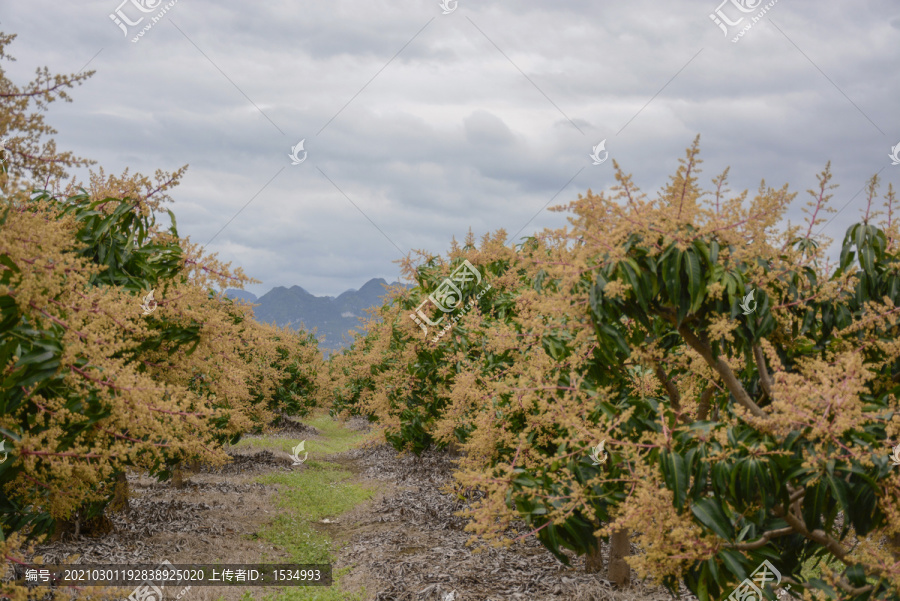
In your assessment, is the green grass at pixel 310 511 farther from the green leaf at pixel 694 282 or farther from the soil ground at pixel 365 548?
the green leaf at pixel 694 282

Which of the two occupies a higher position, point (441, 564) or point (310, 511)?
point (310, 511)

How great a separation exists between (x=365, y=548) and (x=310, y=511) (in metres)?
3.51

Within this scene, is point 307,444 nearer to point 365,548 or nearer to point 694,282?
point 365,548

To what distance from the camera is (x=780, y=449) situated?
279cm

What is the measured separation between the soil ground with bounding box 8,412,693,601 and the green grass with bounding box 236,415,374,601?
0.26ft

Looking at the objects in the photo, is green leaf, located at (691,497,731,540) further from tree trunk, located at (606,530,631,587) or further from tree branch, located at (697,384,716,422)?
tree trunk, located at (606,530,631,587)

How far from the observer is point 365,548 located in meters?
9.27

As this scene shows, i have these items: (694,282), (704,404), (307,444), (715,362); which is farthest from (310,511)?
(307,444)

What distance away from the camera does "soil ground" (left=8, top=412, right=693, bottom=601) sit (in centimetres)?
679

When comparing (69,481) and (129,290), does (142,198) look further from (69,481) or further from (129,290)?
(69,481)

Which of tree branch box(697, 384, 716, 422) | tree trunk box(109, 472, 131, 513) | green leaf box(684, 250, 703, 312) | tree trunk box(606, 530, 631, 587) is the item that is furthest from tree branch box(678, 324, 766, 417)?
tree trunk box(109, 472, 131, 513)

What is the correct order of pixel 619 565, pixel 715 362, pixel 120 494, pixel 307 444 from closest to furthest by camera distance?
pixel 715 362 → pixel 619 565 → pixel 120 494 → pixel 307 444

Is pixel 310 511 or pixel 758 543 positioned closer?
pixel 758 543

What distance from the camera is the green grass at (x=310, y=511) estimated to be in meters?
7.27
